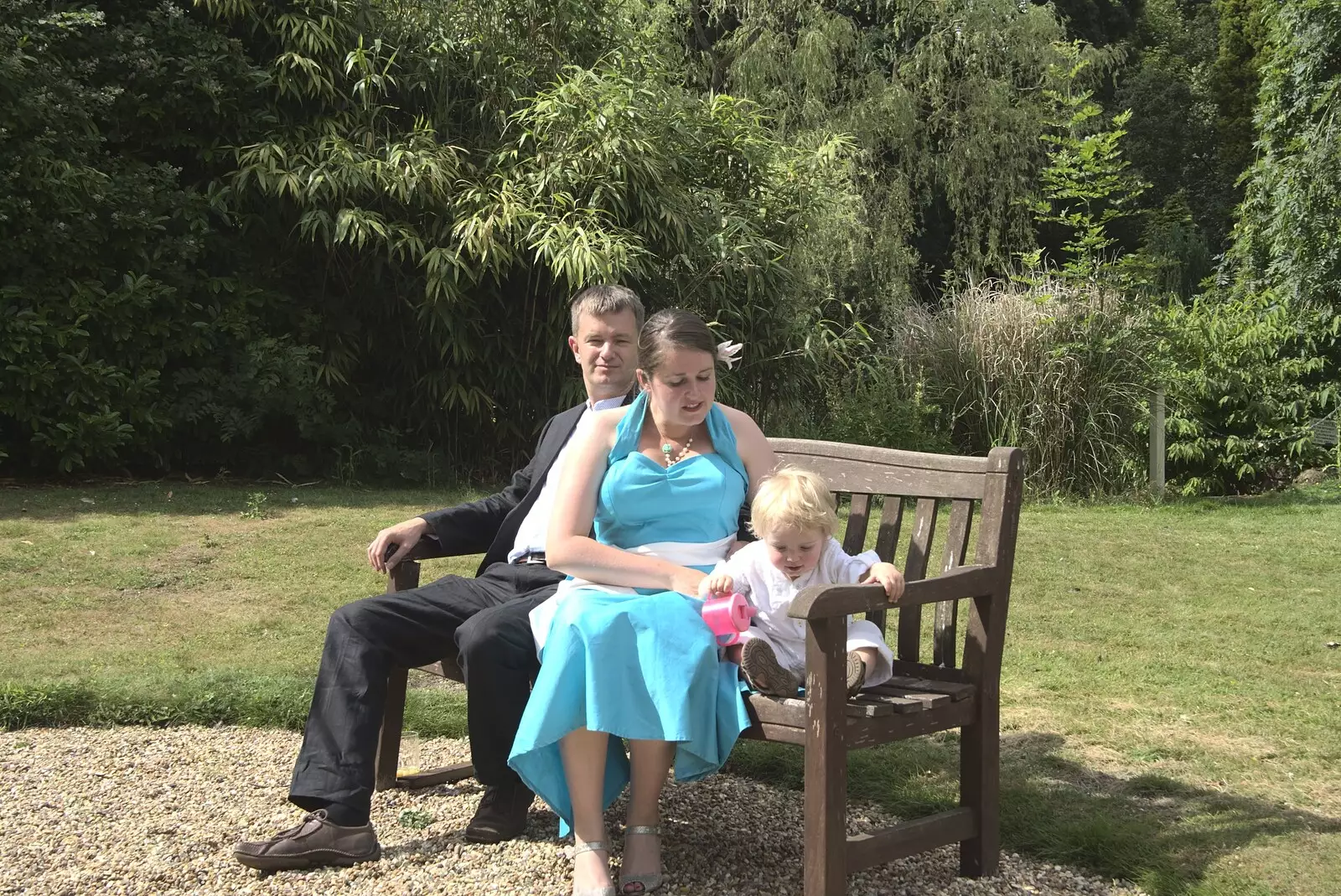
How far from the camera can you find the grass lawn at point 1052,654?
328 centimetres

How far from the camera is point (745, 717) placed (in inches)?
108

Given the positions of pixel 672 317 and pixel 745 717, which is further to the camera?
pixel 672 317

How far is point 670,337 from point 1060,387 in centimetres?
699

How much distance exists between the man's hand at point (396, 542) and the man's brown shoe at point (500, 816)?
726mm

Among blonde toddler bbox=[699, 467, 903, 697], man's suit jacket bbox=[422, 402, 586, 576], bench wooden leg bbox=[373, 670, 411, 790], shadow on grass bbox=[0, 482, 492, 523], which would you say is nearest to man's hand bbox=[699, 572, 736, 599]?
blonde toddler bbox=[699, 467, 903, 697]

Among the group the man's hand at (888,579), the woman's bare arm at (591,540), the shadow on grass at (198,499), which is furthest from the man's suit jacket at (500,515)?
the shadow on grass at (198,499)

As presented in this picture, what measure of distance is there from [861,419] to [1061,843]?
654 centimetres

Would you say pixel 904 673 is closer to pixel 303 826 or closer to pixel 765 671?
pixel 765 671

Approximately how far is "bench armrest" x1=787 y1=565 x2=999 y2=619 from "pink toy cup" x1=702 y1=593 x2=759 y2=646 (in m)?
0.25

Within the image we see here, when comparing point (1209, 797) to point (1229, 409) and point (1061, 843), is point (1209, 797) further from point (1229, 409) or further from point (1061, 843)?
point (1229, 409)

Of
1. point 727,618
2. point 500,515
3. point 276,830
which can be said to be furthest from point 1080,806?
point 276,830

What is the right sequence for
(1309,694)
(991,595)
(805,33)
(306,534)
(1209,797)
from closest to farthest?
(991,595), (1209,797), (1309,694), (306,534), (805,33)

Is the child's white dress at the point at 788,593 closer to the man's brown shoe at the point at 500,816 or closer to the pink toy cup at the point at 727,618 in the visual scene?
the pink toy cup at the point at 727,618

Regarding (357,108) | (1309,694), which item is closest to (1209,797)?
(1309,694)
